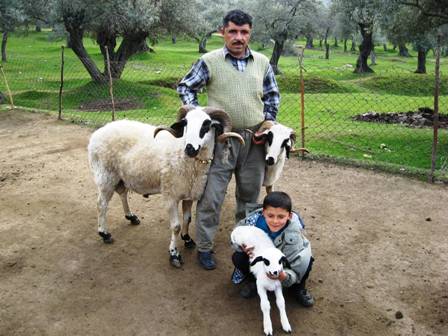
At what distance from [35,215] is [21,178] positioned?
1.81 meters

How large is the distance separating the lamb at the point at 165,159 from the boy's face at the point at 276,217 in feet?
2.65

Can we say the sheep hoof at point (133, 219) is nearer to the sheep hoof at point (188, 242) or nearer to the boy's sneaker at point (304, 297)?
the sheep hoof at point (188, 242)

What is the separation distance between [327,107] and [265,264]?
1286 cm

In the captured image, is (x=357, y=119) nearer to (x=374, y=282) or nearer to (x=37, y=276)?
(x=374, y=282)

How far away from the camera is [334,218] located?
6.16 metres

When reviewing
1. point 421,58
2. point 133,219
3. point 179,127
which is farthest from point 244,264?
point 421,58

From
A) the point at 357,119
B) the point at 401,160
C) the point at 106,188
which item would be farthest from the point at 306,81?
the point at 106,188

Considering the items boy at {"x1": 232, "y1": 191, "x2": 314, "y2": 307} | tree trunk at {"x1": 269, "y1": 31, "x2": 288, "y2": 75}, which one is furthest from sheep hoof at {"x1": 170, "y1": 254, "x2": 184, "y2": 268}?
tree trunk at {"x1": 269, "y1": 31, "x2": 288, "y2": 75}

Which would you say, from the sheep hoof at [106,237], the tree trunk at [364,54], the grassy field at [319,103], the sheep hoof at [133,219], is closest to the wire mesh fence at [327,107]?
the grassy field at [319,103]

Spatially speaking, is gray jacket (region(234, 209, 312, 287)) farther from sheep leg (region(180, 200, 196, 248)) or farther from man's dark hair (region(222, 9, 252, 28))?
man's dark hair (region(222, 9, 252, 28))

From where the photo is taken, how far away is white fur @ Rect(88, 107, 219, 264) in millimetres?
4793

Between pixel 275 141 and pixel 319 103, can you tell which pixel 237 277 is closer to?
pixel 275 141

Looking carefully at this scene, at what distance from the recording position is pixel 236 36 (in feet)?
13.9

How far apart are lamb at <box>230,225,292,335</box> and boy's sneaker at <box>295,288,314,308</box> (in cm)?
40
